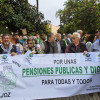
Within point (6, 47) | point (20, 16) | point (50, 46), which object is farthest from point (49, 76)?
point (20, 16)

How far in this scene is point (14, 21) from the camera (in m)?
17.5

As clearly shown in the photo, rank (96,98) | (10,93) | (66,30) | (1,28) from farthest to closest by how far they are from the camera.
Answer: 1. (66,30)
2. (1,28)
3. (96,98)
4. (10,93)

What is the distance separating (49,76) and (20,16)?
1484 cm

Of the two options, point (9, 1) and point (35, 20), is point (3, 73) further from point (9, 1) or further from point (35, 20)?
point (35, 20)

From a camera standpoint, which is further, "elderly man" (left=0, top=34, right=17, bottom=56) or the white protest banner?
"elderly man" (left=0, top=34, right=17, bottom=56)

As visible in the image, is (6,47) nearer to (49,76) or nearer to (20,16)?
(49,76)

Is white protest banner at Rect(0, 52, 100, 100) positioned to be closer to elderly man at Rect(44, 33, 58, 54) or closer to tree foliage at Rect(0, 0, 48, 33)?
elderly man at Rect(44, 33, 58, 54)

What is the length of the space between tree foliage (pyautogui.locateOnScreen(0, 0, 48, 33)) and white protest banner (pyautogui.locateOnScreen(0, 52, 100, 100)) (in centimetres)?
1249

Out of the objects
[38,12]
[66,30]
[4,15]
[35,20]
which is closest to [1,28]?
[4,15]

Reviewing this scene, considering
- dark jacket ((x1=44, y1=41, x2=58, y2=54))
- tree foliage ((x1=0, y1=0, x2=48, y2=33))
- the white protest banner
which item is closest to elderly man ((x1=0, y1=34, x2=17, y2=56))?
the white protest banner

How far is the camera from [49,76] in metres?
4.30

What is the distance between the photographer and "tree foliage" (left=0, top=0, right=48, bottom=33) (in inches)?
641

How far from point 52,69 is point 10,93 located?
114 cm

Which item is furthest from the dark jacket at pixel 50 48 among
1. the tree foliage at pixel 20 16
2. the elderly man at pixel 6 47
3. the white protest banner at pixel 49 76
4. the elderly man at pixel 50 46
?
the tree foliage at pixel 20 16
